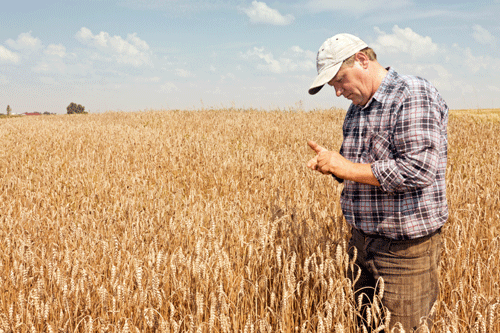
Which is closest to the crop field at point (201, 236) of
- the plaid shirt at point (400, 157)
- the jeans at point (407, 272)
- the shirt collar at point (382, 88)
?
the jeans at point (407, 272)

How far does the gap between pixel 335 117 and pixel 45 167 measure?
9.65 metres

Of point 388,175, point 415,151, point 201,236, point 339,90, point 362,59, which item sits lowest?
point 201,236

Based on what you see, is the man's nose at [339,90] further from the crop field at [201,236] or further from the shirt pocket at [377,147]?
the crop field at [201,236]

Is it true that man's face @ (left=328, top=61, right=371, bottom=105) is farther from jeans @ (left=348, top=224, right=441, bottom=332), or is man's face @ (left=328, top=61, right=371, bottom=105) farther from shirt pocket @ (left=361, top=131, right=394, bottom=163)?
jeans @ (left=348, top=224, right=441, bottom=332)

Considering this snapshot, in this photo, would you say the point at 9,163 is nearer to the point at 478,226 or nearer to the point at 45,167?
the point at 45,167

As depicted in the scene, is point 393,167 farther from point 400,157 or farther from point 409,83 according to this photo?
point 409,83

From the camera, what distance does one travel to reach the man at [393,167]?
1.83m

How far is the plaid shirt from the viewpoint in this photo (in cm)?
181

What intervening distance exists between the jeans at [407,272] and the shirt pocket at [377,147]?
1.61ft

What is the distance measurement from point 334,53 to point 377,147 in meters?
0.57

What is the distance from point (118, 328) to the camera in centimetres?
185

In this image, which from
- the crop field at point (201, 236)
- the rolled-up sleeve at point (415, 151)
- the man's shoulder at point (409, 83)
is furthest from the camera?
the crop field at point (201, 236)

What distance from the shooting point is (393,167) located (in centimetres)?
181

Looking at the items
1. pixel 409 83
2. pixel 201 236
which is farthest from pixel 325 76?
pixel 201 236
